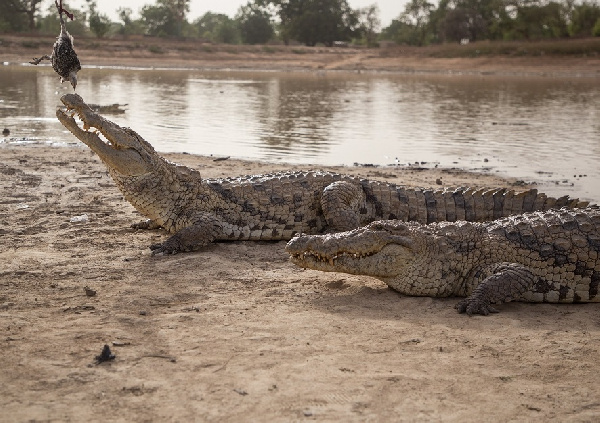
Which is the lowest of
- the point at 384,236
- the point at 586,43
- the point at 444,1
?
the point at 384,236

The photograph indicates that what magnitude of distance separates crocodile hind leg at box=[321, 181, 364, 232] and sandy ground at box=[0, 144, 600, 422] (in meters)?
0.69

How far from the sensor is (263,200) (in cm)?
645

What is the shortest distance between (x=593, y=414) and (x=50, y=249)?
4.11 m

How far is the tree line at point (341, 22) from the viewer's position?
5375cm

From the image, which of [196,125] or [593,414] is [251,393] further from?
[196,125]

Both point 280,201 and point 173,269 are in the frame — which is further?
point 280,201

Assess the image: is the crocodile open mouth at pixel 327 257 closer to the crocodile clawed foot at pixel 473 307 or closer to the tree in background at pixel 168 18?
A: the crocodile clawed foot at pixel 473 307

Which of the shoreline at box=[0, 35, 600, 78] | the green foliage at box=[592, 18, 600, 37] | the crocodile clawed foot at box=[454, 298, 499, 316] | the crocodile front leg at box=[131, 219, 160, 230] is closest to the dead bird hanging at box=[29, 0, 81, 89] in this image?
the crocodile front leg at box=[131, 219, 160, 230]

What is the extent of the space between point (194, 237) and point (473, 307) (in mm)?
2465

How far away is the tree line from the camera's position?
53.8m

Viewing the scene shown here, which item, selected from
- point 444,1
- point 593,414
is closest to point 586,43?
point 444,1

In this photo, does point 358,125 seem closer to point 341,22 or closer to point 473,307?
point 473,307

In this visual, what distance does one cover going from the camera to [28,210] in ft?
22.2

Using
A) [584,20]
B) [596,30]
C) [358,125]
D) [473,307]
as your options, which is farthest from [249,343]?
[584,20]
